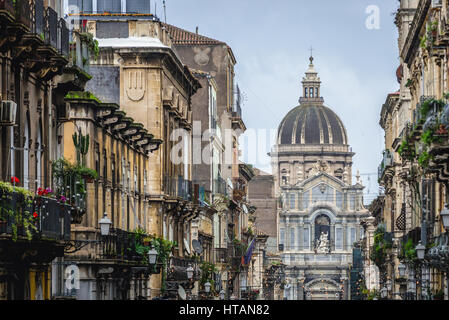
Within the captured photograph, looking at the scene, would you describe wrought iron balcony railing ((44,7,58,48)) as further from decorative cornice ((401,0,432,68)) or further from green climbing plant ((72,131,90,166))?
decorative cornice ((401,0,432,68))

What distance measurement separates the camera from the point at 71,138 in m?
47.2

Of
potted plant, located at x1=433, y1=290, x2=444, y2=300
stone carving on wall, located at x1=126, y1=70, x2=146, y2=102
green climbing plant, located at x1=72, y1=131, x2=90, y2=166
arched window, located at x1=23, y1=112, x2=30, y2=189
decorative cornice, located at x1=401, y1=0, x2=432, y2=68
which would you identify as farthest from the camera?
stone carving on wall, located at x1=126, y1=70, x2=146, y2=102

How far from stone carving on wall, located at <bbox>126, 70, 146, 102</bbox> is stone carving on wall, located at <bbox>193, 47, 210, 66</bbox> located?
31961 mm

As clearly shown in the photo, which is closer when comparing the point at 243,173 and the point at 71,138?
the point at 71,138

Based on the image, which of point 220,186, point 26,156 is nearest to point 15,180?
point 26,156

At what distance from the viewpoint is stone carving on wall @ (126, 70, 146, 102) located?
61.6m

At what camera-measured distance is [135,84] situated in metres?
61.8

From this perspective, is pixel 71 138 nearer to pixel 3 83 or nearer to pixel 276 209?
pixel 3 83

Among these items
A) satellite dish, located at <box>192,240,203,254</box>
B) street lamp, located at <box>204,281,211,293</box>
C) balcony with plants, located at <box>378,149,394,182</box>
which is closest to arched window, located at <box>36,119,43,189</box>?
satellite dish, located at <box>192,240,203,254</box>

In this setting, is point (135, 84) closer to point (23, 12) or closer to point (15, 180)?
point (23, 12)

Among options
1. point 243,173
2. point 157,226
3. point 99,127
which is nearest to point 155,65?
point 157,226

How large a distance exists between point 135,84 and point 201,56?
33.0 meters

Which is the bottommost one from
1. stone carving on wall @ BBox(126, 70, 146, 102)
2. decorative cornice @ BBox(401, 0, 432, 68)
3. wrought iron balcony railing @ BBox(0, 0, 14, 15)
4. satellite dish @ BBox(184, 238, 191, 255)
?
satellite dish @ BBox(184, 238, 191, 255)
